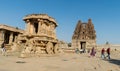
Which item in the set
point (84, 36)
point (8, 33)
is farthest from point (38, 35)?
point (84, 36)

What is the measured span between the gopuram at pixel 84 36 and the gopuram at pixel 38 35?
27.4m

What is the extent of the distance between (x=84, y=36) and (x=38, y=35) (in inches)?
1271

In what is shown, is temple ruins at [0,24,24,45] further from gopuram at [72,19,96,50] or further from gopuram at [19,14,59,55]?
gopuram at [72,19,96,50]

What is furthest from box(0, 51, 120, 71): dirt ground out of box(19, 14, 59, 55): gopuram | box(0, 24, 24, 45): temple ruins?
box(0, 24, 24, 45): temple ruins

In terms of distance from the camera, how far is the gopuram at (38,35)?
20078 millimetres

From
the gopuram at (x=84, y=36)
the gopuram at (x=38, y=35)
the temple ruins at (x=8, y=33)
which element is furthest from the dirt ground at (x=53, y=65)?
the gopuram at (x=84, y=36)

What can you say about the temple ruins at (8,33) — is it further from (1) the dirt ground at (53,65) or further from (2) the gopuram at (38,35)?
(1) the dirt ground at (53,65)

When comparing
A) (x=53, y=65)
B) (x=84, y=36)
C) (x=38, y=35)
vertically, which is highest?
(x=84, y=36)

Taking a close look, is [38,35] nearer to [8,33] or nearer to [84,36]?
[8,33]

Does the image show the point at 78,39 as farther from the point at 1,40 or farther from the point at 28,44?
the point at 28,44

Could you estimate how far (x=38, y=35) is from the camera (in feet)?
68.2

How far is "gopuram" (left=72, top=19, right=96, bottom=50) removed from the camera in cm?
4966

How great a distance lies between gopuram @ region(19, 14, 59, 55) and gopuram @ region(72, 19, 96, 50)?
2740cm

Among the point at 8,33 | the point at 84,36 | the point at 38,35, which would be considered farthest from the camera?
the point at 84,36
